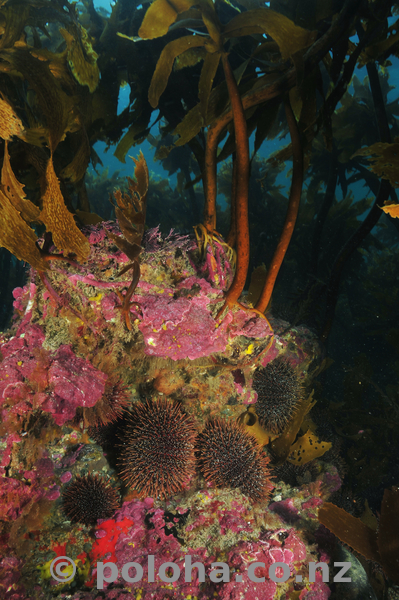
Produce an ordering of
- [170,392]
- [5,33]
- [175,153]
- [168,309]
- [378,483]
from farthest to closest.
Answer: [175,153], [378,483], [170,392], [168,309], [5,33]

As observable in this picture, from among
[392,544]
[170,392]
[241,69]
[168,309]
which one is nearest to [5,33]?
[241,69]

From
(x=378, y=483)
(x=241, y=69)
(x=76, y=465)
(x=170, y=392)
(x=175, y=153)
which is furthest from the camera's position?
(x=175, y=153)

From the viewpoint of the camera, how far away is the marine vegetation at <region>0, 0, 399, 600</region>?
175 centimetres

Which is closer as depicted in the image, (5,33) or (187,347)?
(5,33)

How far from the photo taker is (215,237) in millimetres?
2188

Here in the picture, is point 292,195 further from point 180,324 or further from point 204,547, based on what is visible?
point 204,547

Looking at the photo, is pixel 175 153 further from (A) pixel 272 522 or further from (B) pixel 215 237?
(A) pixel 272 522

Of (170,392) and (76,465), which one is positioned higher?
(170,392)

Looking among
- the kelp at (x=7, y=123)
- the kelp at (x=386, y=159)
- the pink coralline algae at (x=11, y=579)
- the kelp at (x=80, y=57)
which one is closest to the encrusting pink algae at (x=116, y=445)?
the pink coralline algae at (x=11, y=579)

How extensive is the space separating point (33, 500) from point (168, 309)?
1829mm

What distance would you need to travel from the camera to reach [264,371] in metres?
2.80

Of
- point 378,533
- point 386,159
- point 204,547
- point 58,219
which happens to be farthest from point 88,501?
point 386,159

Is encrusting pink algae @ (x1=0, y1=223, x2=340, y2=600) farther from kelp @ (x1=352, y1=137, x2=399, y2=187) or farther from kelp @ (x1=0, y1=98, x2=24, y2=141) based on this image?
kelp @ (x1=352, y1=137, x2=399, y2=187)

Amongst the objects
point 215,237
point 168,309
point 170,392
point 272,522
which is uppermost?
point 215,237
